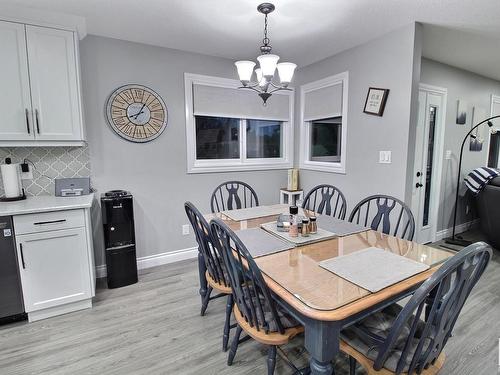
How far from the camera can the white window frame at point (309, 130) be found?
10.6 feet

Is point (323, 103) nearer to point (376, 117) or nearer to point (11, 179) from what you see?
point (376, 117)

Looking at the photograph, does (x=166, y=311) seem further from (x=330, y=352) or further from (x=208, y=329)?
(x=330, y=352)

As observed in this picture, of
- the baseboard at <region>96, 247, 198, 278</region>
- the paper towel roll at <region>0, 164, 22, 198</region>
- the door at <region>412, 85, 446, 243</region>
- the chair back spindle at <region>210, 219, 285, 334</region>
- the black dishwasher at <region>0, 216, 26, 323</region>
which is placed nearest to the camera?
the chair back spindle at <region>210, 219, 285, 334</region>

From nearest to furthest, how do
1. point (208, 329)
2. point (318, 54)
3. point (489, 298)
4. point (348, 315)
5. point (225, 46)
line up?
point (348, 315) < point (208, 329) < point (489, 298) < point (225, 46) < point (318, 54)

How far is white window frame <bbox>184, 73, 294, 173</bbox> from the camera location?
3252mm

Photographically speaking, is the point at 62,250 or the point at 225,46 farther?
the point at 225,46

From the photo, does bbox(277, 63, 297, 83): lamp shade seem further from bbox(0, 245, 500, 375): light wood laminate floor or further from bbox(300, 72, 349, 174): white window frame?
bbox(0, 245, 500, 375): light wood laminate floor

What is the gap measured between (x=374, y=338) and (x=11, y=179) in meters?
2.92

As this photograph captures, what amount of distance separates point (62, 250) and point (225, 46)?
2.50 m

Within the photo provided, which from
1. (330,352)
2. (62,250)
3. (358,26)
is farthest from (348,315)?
(358,26)

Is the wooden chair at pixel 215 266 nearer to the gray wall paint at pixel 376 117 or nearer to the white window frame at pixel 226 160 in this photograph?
the white window frame at pixel 226 160

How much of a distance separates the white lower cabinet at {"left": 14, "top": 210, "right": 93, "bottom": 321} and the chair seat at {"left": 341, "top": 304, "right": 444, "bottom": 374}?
83.0 inches

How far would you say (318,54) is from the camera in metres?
3.30

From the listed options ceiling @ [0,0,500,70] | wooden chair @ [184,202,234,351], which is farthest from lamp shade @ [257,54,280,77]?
wooden chair @ [184,202,234,351]
